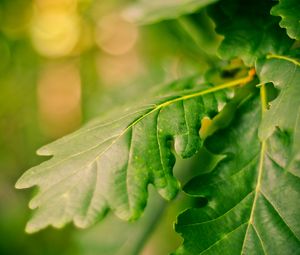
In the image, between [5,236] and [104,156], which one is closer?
[104,156]

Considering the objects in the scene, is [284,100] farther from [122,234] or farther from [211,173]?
[122,234]

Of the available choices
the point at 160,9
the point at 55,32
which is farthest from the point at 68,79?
the point at 160,9

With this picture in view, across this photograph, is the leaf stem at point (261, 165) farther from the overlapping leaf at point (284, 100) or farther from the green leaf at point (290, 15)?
the green leaf at point (290, 15)

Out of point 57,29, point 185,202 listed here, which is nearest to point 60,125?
point 57,29

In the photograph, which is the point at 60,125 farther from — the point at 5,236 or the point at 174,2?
the point at 174,2

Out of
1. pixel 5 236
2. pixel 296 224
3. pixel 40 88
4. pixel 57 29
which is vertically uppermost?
pixel 296 224

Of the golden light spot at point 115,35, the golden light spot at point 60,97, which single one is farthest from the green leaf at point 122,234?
the golden light spot at point 115,35

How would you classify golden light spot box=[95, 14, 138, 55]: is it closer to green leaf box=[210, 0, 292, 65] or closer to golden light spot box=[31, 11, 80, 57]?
golden light spot box=[31, 11, 80, 57]
